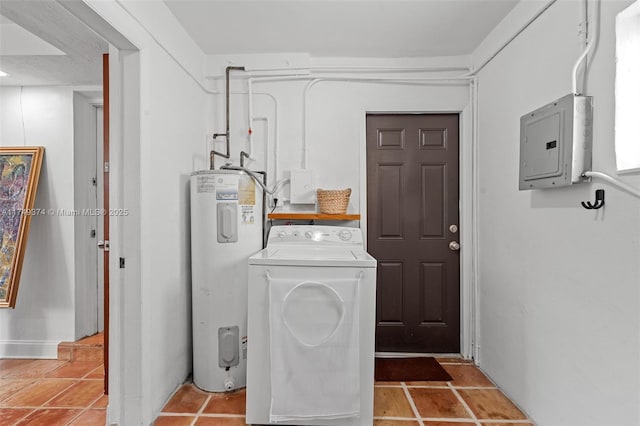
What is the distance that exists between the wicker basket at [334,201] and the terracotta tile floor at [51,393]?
1.82m

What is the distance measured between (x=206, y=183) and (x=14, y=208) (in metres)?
1.77

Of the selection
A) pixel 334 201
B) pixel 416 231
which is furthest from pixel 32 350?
pixel 416 231

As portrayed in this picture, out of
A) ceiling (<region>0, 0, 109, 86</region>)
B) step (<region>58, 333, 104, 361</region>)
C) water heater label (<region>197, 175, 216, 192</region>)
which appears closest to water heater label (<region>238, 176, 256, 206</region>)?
water heater label (<region>197, 175, 216, 192</region>)

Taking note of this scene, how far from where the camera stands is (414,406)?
1951 mm

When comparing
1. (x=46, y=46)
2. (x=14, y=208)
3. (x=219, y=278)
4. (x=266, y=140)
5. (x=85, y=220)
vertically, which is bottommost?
(x=219, y=278)

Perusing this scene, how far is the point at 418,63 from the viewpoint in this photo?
2.63 m

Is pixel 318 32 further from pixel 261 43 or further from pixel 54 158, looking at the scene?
pixel 54 158

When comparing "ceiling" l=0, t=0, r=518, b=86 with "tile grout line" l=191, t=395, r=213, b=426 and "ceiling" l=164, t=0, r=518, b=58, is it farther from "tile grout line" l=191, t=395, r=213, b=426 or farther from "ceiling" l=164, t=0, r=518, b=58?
"tile grout line" l=191, t=395, r=213, b=426

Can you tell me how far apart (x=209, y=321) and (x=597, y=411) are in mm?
2011

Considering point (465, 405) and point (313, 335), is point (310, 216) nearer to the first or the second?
point (313, 335)

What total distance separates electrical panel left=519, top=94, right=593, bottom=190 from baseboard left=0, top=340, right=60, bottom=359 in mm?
3587

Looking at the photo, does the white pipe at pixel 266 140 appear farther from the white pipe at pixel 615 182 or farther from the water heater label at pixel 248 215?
the white pipe at pixel 615 182

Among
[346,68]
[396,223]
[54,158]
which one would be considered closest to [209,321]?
[396,223]

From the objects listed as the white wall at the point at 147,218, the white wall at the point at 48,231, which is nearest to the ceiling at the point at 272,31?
the white wall at the point at 48,231
